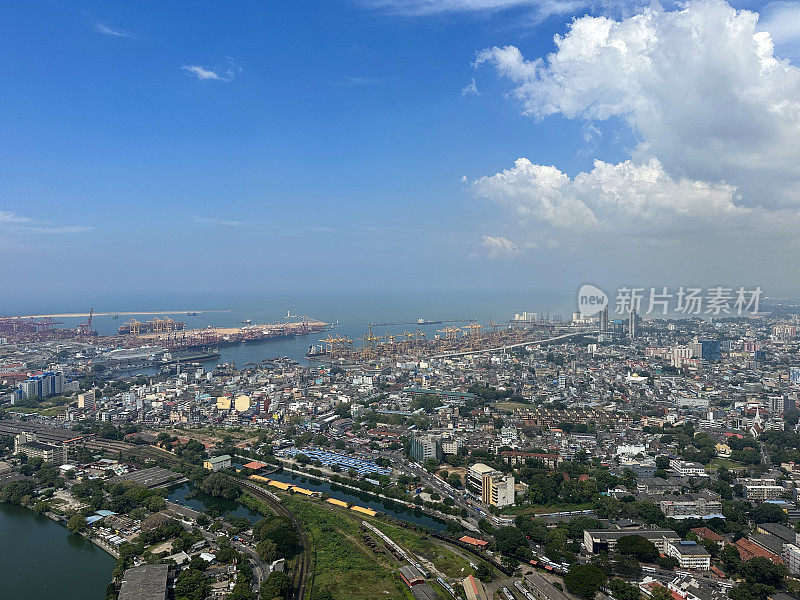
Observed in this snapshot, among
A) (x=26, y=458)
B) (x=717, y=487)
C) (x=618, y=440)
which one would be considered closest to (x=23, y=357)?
(x=26, y=458)

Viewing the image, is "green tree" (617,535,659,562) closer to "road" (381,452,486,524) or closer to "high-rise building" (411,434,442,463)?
"road" (381,452,486,524)

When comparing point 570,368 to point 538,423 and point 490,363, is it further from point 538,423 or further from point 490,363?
point 538,423

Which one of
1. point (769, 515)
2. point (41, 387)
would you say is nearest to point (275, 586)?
point (769, 515)

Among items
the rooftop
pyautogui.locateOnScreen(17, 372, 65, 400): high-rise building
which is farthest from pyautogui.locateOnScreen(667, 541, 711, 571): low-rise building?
pyautogui.locateOnScreen(17, 372, 65, 400): high-rise building

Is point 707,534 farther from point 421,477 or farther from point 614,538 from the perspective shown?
point 421,477

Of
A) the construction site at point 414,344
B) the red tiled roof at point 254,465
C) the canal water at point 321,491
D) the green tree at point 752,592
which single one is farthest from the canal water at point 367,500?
the construction site at point 414,344

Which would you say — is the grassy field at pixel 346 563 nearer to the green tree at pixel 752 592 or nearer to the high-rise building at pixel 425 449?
the high-rise building at pixel 425 449
